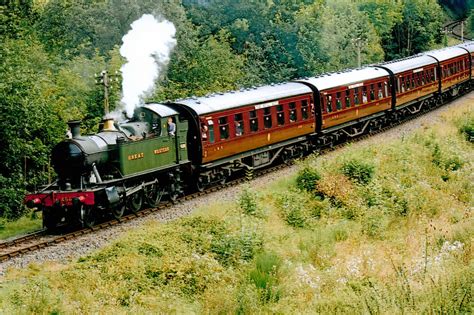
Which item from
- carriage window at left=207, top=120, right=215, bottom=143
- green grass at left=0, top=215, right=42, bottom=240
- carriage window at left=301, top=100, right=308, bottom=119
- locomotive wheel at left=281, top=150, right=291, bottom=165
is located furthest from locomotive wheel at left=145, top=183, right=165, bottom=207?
carriage window at left=301, top=100, right=308, bottom=119

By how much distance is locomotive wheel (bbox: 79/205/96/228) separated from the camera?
1691 centimetres

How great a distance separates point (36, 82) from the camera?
25281 millimetres

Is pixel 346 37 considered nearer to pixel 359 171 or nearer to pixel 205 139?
pixel 359 171

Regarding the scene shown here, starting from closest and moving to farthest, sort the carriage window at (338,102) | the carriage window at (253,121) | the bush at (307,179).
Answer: the bush at (307,179) → the carriage window at (253,121) → the carriage window at (338,102)

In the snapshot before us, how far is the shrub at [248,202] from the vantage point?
57.9 feet

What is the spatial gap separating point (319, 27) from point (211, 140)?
A: 102 feet

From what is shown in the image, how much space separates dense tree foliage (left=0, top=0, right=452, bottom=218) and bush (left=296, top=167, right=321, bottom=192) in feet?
36.8

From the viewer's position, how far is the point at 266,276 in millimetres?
13086

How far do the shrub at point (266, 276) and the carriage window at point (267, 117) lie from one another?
1008 cm

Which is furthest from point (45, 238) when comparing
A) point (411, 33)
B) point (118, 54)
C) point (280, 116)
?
point (411, 33)

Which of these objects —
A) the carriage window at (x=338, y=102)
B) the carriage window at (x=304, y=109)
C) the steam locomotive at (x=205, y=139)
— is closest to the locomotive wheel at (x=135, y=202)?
the steam locomotive at (x=205, y=139)

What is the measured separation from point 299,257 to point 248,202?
3417 mm

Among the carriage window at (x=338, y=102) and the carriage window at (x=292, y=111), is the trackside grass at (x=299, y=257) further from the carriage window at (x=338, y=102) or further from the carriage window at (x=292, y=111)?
the carriage window at (x=338, y=102)

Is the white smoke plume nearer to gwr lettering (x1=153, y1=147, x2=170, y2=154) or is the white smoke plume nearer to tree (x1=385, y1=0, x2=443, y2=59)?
gwr lettering (x1=153, y1=147, x2=170, y2=154)
